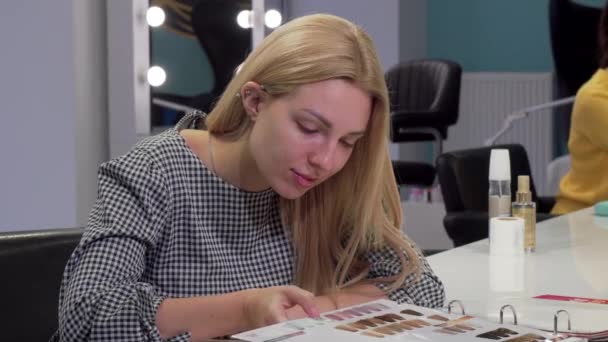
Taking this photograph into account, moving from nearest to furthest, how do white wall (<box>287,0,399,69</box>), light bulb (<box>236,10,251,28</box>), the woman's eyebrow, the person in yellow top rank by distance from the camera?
the woman's eyebrow, the person in yellow top, light bulb (<box>236,10,251,28</box>), white wall (<box>287,0,399,69</box>)

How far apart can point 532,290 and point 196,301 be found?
56cm

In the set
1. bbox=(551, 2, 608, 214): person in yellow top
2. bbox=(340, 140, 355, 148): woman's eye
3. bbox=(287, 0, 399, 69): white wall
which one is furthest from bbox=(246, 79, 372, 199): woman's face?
bbox=(287, 0, 399, 69): white wall

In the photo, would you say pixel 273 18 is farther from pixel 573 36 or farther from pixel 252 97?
pixel 252 97

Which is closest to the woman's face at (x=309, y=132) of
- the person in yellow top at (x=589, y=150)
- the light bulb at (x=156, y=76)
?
the person in yellow top at (x=589, y=150)

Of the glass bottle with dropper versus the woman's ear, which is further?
the glass bottle with dropper

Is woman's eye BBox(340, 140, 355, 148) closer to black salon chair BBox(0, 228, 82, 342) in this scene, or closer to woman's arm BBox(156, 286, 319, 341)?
woman's arm BBox(156, 286, 319, 341)

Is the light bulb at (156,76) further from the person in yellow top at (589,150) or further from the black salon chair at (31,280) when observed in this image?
the black salon chair at (31,280)

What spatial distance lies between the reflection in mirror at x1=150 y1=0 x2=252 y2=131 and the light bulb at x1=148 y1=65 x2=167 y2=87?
0.05 ft

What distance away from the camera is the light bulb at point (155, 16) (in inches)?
129

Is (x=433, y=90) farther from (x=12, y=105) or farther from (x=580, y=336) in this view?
(x=580, y=336)

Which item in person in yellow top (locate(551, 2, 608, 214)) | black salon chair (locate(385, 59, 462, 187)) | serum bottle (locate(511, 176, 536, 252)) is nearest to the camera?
serum bottle (locate(511, 176, 536, 252))

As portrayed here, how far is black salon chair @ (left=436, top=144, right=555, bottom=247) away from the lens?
2512mm

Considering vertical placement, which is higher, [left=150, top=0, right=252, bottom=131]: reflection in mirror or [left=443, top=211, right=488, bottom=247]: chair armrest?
[left=150, top=0, right=252, bottom=131]: reflection in mirror

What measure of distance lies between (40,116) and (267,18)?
4.32 feet
